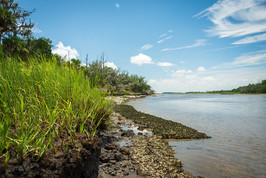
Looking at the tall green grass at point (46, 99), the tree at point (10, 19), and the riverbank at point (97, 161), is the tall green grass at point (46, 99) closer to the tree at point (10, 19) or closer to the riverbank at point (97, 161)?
the riverbank at point (97, 161)

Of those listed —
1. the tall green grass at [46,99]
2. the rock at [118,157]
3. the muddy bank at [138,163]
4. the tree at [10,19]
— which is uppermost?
the tree at [10,19]

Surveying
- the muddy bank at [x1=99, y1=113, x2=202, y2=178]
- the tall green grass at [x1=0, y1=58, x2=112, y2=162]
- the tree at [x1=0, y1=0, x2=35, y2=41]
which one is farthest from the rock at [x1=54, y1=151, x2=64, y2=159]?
the tree at [x1=0, y1=0, x2=35, y2=41]

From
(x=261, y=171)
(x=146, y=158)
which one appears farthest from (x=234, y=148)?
(x=146, y=158)

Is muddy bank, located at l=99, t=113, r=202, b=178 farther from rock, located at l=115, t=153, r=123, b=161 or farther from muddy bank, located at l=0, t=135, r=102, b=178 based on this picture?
muddy bank, located at l=0, t=135, r=102, b=178

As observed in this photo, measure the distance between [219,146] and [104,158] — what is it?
5106 millimetres

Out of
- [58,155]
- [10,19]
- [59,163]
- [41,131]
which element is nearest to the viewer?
[59,163]

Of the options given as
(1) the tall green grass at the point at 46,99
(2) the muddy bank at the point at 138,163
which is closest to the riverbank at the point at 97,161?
(2) the muddy bank at the point at 138,163

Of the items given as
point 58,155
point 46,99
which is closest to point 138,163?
point 58,155

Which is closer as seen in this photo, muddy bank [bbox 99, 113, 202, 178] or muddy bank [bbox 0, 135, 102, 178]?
muddy bank [bbox 0, 135, 102, 178]

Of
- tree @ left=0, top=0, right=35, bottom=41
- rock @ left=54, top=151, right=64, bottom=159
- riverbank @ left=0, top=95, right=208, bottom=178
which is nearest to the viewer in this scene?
riverbank @ left=0, top=95, right=208, bottom=178

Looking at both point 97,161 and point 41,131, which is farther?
point 97,161

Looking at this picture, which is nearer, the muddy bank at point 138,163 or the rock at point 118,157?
the muddy bank at point 138,163

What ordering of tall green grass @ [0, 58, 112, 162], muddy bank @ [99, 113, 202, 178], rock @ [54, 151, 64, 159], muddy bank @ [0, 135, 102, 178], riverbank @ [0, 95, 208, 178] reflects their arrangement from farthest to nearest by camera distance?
muddy bank @ [99, 113, 202, 178], tall green grass @ [0, 58, 112, 162], rock @ [54, 151, 64, 159], riverbank @ [0, 95, 208, 178], muddy bank @ [0, 135, 102, 178]

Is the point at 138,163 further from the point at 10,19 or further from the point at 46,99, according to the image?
the point at 10,19
